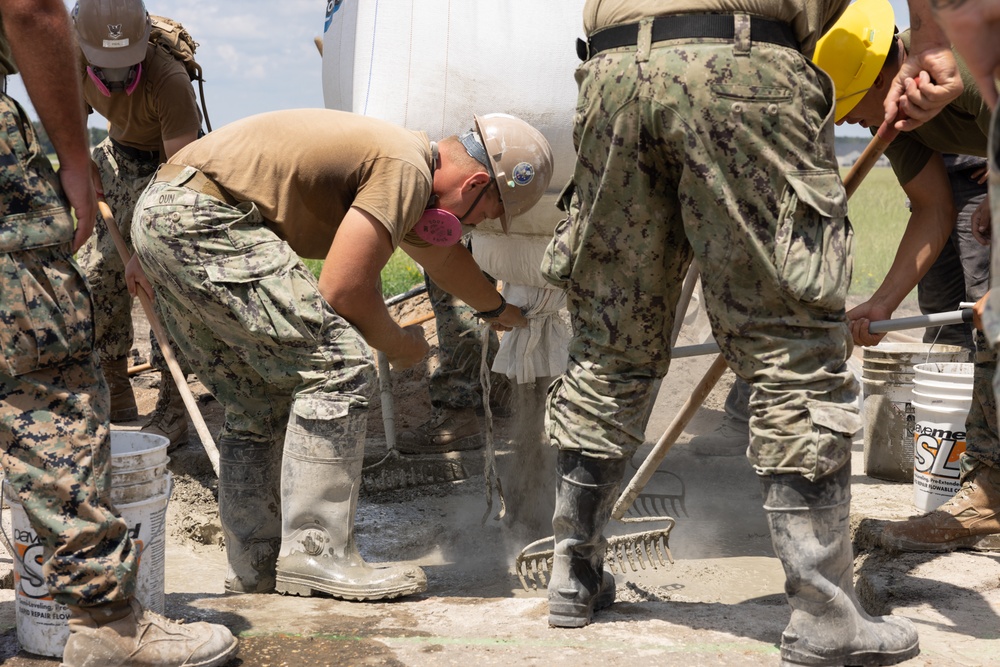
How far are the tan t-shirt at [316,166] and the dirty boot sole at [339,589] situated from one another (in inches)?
40.0

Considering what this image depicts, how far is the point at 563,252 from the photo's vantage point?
2506 mm

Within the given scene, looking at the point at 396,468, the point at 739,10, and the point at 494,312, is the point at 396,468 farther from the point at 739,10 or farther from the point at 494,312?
the point at 739,10

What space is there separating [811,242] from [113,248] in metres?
3.87

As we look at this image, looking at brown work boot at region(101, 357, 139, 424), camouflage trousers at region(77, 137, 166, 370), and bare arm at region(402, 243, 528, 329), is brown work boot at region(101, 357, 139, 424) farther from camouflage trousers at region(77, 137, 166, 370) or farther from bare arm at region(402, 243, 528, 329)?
bare arm at region(402, 243, 528, 329)

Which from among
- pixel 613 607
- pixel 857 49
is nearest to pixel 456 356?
pixel 613 607

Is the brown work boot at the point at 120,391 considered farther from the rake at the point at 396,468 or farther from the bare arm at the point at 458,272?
the bare arm at the point at 458,272

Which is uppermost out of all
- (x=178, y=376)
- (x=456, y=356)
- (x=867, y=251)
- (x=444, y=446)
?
(x=178, y=376)

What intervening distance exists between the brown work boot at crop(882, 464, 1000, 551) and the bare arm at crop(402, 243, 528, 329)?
160 centimetres

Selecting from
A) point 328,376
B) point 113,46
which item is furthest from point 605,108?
point 113,46

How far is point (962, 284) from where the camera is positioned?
4227 mm

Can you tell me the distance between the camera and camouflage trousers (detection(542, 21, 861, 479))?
2164 mm

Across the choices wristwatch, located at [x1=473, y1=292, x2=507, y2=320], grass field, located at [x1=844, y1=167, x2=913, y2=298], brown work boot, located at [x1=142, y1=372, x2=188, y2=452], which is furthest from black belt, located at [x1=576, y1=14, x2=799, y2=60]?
grass field, located at [x1=844, y1=167, x2=913, y2=298]

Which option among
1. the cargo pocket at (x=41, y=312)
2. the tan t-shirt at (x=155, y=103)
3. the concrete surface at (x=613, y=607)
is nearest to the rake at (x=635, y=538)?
the concrete surface at (x=613, y=607)

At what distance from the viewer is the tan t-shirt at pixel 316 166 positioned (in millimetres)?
2879
